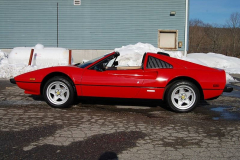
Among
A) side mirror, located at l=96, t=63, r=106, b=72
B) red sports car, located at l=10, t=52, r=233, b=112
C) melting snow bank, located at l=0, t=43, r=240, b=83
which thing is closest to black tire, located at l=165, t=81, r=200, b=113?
red sports car, located at l=10, t=52, r=233, b=112

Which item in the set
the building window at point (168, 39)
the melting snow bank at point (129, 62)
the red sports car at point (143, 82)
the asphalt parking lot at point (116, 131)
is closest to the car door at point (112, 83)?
the red sports car at point (143, 82)

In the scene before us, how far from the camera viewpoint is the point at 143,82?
5.21 metres

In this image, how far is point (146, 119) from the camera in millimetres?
4750

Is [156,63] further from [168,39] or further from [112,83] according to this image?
[168,39]

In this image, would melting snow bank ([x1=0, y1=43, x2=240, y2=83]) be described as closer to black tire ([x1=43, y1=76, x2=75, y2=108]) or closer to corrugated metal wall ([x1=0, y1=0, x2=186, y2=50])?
corrugated metal wall ([x1=0, y1=0, x2=186, y2=50])

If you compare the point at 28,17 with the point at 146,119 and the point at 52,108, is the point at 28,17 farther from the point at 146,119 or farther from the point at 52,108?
the point at 146,119

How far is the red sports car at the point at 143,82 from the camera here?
5226 millimetres

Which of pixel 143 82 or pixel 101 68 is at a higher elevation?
pixel 101 68

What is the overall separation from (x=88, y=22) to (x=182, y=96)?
15466mm

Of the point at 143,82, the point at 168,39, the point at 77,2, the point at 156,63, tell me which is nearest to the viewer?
the point at 143,82

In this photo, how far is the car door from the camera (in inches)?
206

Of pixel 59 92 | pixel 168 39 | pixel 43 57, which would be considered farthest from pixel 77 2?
pixel 59 92

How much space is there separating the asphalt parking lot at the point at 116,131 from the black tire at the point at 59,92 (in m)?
0.16

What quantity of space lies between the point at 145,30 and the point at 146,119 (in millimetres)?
15601
